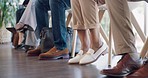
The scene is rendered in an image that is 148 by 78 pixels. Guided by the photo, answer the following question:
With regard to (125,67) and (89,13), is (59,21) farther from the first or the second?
(125,67)

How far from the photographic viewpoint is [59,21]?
190cm

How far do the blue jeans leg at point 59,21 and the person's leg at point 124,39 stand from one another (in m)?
0.74

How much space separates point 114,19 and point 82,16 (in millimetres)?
512

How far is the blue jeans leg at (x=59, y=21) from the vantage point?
1895 millimetres

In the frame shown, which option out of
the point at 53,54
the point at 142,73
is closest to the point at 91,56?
the point at 53,54

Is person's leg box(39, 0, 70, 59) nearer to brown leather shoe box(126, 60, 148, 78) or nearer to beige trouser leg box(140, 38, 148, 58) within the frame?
beige trouser leg box(140, 38, 148, 58)

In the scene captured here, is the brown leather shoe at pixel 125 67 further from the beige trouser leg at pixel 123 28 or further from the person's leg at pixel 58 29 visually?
the person's leg at pixel 58 29

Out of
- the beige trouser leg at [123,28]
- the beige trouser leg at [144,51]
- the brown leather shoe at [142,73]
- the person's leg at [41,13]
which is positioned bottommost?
the brown leather shoe at [142,73]

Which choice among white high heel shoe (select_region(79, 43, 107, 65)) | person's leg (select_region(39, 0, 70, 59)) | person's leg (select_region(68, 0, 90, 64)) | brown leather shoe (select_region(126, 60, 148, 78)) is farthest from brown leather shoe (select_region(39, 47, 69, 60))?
brown leather shoe (select_region(126, 60, 148, 78))

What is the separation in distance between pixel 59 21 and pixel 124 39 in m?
0.80

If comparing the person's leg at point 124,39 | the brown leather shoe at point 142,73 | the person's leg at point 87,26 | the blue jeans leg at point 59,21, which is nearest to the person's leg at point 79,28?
the person's leg at point 87,26

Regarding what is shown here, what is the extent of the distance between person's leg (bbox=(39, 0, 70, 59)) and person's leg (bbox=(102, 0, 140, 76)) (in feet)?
2.44

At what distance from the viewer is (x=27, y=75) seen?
Answer: 1338 mm

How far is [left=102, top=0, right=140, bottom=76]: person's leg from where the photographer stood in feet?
3.92
